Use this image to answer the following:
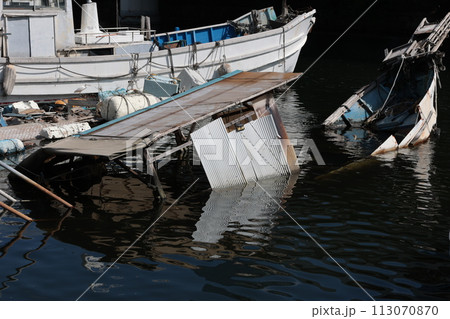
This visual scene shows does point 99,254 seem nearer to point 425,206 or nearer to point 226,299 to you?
point 226,299

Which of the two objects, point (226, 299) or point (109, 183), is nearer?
point (226, 299)

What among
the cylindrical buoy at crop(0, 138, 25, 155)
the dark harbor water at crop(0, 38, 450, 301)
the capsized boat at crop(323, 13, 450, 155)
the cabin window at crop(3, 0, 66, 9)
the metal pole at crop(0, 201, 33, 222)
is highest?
the cabin window at crop(3, 0, 66, 9)

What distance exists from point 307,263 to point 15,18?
67.9ft

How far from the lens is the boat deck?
16.7 meters

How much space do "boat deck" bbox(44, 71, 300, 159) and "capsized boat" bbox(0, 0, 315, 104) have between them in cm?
931

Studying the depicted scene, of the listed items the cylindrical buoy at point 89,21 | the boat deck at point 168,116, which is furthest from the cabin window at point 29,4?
the boat deck at point 168,116

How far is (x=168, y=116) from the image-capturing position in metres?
18.8

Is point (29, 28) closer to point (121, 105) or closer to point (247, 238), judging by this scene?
point (121, 105)

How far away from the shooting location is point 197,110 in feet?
61.7

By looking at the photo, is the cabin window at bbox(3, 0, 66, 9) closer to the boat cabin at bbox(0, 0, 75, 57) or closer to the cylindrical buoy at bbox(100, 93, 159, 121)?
the boat cabin at bbox(0, 0, 75, 57)

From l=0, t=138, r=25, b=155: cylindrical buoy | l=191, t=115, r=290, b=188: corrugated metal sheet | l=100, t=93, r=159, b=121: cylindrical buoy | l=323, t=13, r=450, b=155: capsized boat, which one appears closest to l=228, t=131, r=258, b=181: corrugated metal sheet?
l=191, t=115, r=290, b=188: corrugated metal sheet

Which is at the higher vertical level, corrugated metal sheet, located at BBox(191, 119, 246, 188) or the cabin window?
the cabin window

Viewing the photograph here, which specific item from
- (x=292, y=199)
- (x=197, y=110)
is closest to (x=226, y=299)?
(x=292, y=199)

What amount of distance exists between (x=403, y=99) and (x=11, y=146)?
684 inches
